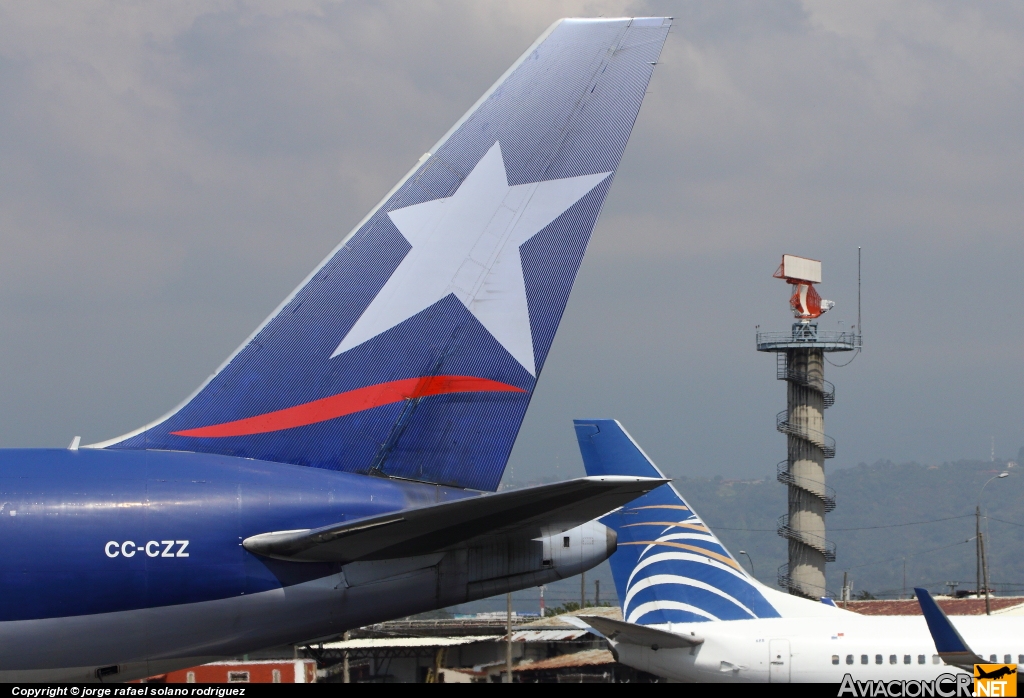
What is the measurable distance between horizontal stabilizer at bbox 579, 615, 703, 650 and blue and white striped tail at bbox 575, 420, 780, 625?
74 cm

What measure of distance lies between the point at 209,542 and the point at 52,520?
1.36 meters

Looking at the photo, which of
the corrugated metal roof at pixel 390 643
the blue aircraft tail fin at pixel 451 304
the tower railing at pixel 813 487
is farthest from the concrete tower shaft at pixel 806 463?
the blue aircraft tail fin at pixel 451 304

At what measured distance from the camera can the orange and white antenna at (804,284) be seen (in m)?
67.8

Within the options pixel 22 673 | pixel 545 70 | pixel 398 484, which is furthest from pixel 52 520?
pixel 545 70

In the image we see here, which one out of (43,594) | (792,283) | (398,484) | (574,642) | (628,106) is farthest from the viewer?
(792,283)

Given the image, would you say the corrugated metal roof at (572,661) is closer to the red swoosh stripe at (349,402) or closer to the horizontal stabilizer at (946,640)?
the horizontal stabilizer at (946,640)

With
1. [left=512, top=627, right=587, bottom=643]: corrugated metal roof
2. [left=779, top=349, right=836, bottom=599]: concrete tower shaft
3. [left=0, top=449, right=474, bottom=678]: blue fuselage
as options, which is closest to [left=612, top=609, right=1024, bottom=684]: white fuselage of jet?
[left=0, top=449, right=474, bottom=678]: blue fuselage

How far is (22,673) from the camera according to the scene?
31.1ft

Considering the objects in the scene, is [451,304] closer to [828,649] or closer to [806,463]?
[828,649]

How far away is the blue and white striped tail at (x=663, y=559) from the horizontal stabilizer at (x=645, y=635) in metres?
0.74

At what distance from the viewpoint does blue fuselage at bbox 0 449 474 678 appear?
951cm

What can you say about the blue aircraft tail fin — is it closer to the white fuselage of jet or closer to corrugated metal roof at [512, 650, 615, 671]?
the white fuselage of jet

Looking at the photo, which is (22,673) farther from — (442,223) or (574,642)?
(574,642)

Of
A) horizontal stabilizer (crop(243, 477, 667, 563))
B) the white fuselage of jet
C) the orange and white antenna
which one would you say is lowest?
the white fuselage of jet
